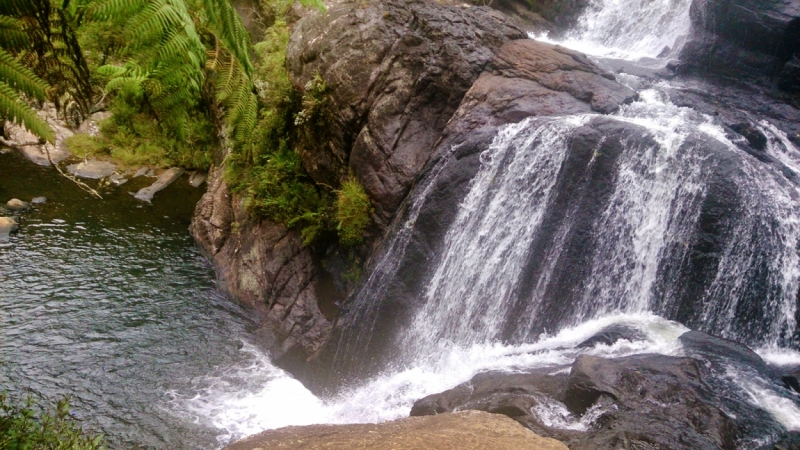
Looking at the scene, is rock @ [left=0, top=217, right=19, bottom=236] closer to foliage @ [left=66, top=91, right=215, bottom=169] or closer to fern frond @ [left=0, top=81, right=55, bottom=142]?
foliage @ [left=66, top=91, right=215, bottom=169]

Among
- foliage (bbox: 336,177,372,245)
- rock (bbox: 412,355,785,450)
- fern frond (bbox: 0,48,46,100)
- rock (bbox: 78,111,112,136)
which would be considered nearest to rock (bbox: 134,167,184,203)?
rock (bbox: 78,111,112,136)

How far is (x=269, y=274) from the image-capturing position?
34.0 ft

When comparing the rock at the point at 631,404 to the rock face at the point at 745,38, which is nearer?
the rock at the point at 631,404

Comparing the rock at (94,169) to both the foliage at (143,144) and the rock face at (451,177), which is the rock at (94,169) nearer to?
the foliage at (143,144)

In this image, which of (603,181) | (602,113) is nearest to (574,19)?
(602,113)

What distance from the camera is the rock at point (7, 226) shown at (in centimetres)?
1123

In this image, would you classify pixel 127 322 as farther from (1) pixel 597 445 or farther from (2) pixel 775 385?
(2) pixel 775 385

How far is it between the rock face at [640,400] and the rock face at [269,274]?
3469 millimetres

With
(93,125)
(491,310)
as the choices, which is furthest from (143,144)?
(491,310)

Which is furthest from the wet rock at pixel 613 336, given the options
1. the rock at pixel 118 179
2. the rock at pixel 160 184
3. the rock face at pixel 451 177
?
the rock at pixel 118 179

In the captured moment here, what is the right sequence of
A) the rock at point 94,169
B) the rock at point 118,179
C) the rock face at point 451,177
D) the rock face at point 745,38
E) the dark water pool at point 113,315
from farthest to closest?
1. the rock at point 94,169
2. the rock at point 118,179
3. the rock face at point 745,38
4. the rock face at point 451,177
5. the dark water pool at point 113,315

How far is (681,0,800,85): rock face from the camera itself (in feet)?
35.3

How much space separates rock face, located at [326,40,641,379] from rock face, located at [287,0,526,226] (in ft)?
1.42

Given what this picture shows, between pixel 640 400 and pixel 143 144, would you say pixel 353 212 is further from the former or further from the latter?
pixel 143 144
